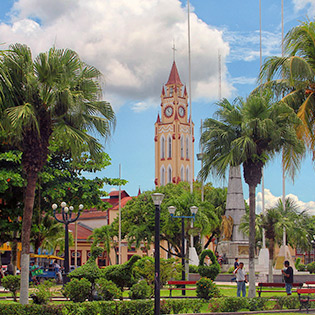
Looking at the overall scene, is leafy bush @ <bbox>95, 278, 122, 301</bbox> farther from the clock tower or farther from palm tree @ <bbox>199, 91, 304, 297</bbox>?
the clock tower

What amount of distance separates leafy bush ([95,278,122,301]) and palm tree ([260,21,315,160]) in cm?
816

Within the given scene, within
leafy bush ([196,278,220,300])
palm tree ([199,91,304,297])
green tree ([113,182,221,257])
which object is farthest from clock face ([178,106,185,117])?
leafy bush ([196,278,220,300])

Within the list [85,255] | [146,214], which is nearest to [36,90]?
[146,214]

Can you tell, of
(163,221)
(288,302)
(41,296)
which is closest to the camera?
(41,296)

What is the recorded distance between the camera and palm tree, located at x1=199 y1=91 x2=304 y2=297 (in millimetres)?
18359

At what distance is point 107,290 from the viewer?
15.6 meters

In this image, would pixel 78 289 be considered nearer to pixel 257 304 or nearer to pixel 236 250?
pixel 257 304

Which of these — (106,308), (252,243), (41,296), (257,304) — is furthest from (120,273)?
(252,243)

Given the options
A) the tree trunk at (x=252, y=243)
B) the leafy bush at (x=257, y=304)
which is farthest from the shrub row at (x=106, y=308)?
the tree trunk at (x=252, y=243)

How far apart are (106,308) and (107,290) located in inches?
40.9

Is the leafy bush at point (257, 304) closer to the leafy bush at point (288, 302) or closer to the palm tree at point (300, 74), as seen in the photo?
the leafy bush at point (288, 302)

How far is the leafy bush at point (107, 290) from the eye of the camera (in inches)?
613

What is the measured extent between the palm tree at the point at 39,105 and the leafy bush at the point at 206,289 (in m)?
5.74

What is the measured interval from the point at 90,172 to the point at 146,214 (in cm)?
2463
